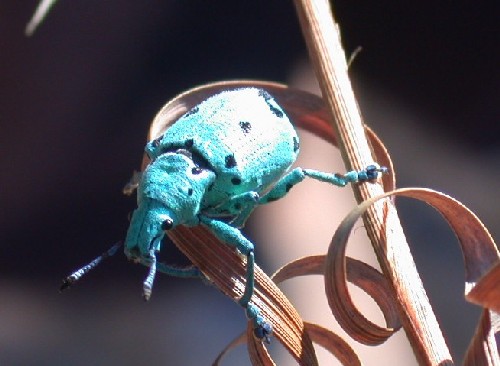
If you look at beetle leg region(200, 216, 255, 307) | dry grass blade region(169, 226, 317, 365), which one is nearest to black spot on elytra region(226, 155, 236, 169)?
beetle leg region(200, 216, 255, 307)

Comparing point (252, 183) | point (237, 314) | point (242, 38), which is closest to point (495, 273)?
point (252, 183)

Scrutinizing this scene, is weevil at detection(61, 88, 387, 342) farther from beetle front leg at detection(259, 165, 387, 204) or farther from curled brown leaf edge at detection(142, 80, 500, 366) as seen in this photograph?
curled brown leaf edge at detection(142, 80, 500, 366)

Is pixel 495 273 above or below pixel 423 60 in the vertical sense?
below

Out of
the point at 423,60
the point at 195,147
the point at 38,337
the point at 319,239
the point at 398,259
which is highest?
the point at 423,60

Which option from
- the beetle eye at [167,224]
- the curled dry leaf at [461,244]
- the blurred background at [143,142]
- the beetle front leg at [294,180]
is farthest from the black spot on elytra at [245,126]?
the blurred background at [143,142]

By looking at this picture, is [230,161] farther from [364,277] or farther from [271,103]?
[364,277]

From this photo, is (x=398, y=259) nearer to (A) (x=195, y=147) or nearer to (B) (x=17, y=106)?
(A) (x=195, y=147)

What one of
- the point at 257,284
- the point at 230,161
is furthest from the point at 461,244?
the point at 230,161
